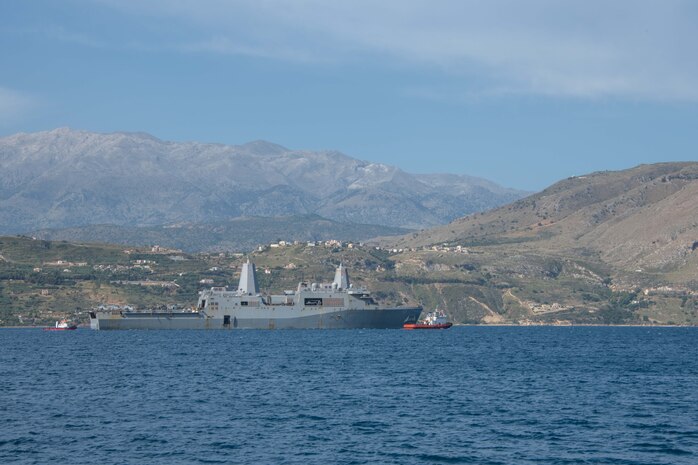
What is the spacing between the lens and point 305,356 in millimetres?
120938

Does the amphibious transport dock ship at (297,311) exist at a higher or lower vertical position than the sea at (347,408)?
higher

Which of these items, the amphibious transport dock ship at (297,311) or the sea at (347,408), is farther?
the amphibious transport dock ship at (297,311)

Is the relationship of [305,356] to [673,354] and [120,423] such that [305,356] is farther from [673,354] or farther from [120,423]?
[120,423]

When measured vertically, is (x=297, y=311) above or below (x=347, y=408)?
above

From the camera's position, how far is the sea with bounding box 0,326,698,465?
2211 inches

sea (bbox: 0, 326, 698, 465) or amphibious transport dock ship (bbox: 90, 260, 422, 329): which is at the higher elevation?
amphibious transport dock ship (bbox: 90, 260, 422, 329)

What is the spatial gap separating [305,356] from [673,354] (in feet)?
158

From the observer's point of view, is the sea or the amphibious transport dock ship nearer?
the sea

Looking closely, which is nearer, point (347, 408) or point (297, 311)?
point (347, 408)

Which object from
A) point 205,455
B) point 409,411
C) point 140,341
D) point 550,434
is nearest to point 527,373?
point 409,411

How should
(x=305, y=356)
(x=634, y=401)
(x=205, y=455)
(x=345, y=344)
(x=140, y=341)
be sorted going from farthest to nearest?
(x=140, y=341) → (x=345, y=344) → (x=305, y=356) → (x=634, y=401) → (x=205, y=455)

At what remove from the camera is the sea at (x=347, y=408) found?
5616 cm

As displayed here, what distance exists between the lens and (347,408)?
238 feet

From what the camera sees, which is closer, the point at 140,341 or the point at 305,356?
the point at 305,356
